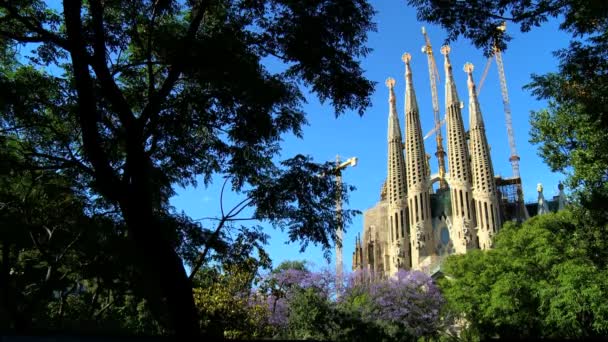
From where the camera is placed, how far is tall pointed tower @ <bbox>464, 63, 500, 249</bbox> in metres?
56.2

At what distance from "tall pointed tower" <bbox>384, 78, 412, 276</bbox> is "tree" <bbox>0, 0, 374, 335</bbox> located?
50963mm

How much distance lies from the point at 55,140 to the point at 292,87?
510 centimetres

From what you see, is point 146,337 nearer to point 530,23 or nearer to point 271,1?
point 271,1

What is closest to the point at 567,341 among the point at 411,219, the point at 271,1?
the point at 271,1

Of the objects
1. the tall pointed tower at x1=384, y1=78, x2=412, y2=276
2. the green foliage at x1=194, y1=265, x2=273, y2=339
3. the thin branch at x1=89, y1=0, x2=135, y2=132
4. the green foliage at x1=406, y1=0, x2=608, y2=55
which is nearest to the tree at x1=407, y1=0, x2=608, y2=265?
the green foliage at x1=406, y1=0, x2=608, y2=55

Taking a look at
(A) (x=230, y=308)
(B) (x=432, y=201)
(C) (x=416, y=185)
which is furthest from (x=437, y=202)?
(A) (x=230, y=308)

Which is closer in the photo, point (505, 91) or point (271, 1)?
point (271, 1)

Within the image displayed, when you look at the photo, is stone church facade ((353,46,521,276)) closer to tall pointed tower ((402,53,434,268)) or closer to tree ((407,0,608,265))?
tall pointed tower ((402,53,434,268))

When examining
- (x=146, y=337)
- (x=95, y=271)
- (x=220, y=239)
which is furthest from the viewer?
(x=95, y=271)

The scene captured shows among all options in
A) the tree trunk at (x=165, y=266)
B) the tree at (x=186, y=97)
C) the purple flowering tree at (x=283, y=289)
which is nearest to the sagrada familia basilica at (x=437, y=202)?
the purple flowering tree at (x=283, y=289)

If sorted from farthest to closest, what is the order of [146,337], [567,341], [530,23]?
[530,23] < [146,337] < [567,341]

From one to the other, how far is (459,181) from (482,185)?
2.40m

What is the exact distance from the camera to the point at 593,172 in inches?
497

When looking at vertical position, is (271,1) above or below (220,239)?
above
